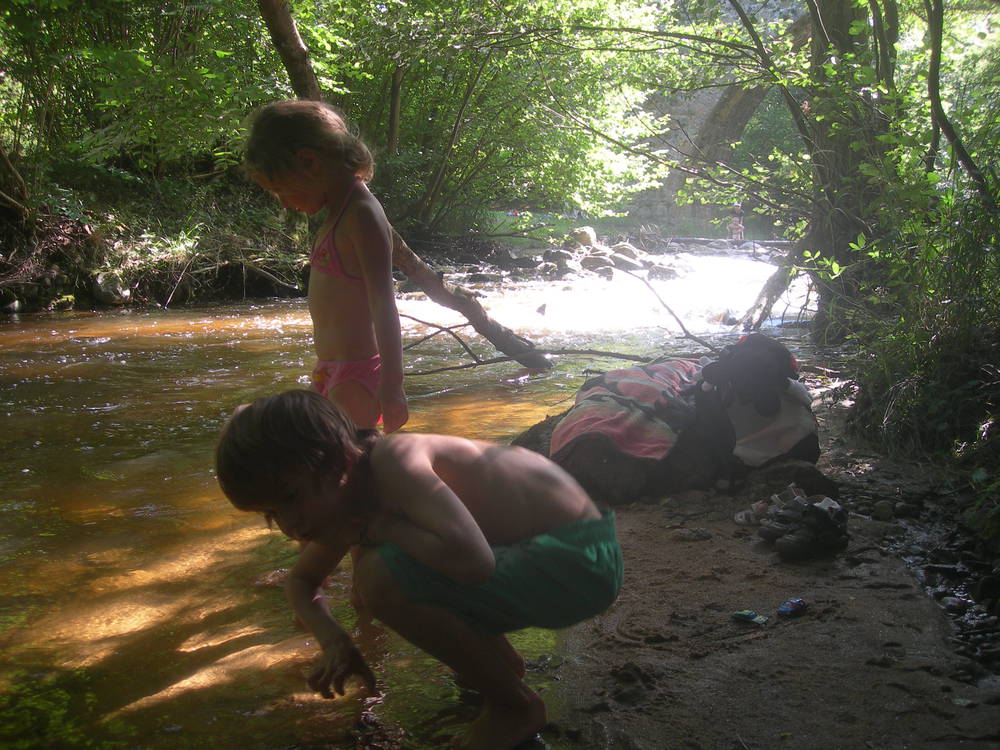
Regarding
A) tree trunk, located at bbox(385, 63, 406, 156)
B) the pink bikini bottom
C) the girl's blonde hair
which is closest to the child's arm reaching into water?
the pink bikini bottom

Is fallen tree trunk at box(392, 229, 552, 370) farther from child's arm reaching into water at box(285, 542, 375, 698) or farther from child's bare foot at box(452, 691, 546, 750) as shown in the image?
child's bare foot at box(452, 691, 546, 750)

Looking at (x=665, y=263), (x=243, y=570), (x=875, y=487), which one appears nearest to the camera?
(x=243, y=570)

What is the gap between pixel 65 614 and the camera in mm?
2416

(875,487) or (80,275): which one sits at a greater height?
(80,275)

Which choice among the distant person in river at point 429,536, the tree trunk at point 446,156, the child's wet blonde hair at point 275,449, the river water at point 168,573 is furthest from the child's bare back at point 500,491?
the tree trunk at point 446,156

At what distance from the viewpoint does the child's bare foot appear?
164 cm

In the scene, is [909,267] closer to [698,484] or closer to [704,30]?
[698,484]

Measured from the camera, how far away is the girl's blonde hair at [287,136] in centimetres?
244

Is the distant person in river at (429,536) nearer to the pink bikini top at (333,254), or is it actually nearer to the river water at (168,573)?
the river water at (168,573)

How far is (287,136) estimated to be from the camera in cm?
245

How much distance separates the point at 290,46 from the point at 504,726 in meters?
4.37

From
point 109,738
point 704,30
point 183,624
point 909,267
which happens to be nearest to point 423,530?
point 109,738

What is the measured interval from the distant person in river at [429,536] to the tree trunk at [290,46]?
3657mm

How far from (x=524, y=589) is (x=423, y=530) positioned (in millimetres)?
249
